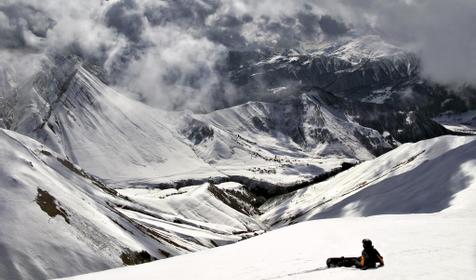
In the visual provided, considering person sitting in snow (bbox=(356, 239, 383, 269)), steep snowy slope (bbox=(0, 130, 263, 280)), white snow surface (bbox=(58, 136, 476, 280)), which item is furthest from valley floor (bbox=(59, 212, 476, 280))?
steep snowy slope (bbox=(0, 130, 263, 280))

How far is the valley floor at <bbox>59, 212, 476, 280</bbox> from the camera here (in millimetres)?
31234

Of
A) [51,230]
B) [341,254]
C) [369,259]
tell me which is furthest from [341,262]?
[51,230]

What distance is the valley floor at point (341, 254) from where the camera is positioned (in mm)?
31234

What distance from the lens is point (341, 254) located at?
39812mm

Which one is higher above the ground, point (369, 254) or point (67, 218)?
point (369, 254)

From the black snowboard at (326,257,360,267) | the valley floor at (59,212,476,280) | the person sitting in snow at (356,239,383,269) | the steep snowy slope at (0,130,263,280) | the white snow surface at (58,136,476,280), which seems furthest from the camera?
the steep snowy slope at (0,130,263,280)

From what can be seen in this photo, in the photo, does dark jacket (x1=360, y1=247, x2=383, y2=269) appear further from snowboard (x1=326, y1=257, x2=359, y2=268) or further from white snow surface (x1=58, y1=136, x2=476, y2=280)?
snowboard (x1=326, y1=257, x2=359, y2=268)

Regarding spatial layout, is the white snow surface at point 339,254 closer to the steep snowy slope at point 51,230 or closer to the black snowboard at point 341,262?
the black snowboard at point 341,262

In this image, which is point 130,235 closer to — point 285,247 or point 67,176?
point 67,176

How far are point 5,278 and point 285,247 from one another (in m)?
48.0

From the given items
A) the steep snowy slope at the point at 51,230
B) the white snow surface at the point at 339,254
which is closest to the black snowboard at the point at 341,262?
the white snow surface at the point at 339,254

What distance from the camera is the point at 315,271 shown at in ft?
114

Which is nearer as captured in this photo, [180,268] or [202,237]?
[180,268]

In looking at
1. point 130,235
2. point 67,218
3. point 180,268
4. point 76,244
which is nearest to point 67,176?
point 130,235
